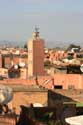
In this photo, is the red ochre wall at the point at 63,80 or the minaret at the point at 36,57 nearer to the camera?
the red ochre wall at the point at 63,80

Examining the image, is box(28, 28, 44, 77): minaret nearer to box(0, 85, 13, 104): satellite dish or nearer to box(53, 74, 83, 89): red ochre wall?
box(53, 74, 83, 89): red ochre wall

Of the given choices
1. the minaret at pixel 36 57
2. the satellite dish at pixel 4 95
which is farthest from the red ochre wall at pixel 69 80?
the satellite dish at pixel 4 95

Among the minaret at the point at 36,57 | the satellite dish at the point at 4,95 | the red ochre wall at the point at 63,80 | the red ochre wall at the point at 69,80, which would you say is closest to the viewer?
the satellite dish at the point at 4,95

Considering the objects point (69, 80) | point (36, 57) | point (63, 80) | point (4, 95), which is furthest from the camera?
point (36, 57)

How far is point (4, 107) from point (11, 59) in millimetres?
30795

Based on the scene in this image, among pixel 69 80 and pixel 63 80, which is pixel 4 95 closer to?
pixel 69 80

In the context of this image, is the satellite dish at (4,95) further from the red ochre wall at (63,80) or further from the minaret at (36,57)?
the minaret at (36,57)

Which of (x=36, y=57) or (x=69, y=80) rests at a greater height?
(x=36, y=57)

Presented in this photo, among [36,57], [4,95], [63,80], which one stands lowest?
[63,80]

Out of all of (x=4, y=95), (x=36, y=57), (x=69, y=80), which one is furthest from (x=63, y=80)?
(x=4, y=95)

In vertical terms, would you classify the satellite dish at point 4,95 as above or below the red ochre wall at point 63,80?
above

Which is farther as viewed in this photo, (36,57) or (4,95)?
(36,57)

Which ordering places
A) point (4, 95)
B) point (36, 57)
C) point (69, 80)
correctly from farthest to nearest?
1. point (36, 57)
2. point (69, 80)
3. point (4, 95)

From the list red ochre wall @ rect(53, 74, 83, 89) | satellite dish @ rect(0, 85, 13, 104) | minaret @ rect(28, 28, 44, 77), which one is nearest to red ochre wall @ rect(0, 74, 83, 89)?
red ochre wall @ rect(53, 74, 83, 89)
